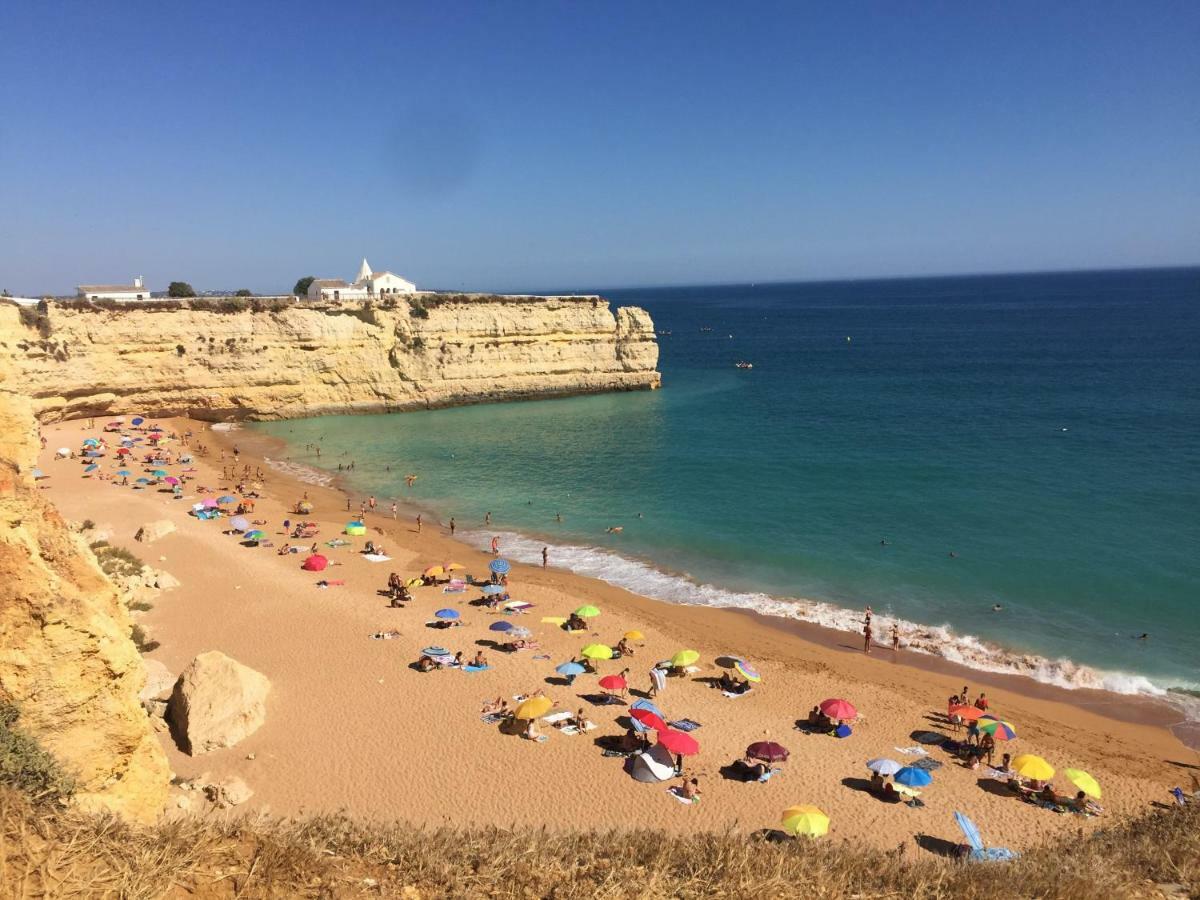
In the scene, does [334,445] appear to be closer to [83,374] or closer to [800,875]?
[83,374]

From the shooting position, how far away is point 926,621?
1986 cm

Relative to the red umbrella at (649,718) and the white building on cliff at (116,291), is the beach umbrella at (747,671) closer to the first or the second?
the red umbrella at (649,718)

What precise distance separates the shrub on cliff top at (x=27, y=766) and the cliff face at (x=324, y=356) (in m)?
40.9

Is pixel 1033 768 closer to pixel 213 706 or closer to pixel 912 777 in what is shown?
pixel 912 777

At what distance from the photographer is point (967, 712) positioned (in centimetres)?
1458

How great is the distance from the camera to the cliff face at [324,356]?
40781mm

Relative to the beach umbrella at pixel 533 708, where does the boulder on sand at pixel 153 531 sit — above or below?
above

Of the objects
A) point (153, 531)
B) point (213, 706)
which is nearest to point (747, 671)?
point (213, 706)

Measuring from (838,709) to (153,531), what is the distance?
882 inches

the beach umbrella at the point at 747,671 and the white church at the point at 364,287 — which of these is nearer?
the beach umbrella at the point at 747,671

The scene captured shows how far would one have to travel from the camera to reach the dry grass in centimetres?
485

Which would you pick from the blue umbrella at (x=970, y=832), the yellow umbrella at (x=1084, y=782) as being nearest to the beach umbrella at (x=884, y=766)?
the blue umbrella at (x=970, y=832)

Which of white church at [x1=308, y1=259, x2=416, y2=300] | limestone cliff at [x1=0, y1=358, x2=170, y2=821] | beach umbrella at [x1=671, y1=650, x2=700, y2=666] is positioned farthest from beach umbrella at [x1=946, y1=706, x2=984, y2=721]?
white church at [x1=308, y1=259, x2=416, y2=300]

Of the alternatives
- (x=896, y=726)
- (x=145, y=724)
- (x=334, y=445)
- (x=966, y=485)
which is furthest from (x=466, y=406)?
(x=145, y=724)
